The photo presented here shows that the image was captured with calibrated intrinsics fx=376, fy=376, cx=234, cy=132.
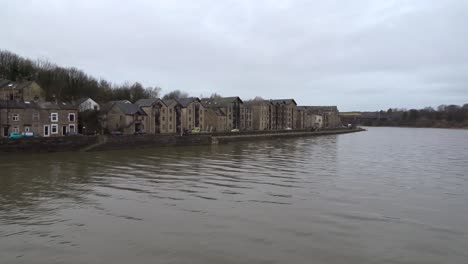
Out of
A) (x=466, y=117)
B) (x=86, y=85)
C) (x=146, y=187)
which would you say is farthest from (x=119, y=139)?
(x=466, y=117)

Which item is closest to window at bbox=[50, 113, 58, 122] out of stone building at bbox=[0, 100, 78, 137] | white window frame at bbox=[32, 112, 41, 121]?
stone building at bbox=[0, 100, 78, 137]

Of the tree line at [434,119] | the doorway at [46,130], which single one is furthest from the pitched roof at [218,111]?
the tree line at [434,119]

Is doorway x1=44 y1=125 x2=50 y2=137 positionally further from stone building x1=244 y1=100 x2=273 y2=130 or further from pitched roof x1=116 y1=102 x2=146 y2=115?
stone building x1=244 y1=100 x2=273 y2=130

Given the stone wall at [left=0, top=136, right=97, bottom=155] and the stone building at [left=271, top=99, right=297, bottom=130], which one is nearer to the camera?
the stone wall at [left=0, top=136, right=97, bottom=155]

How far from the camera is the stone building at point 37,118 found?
157ft

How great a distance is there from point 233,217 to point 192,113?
68.0m

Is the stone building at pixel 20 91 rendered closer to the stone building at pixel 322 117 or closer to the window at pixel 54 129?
the window at pixel 54 129

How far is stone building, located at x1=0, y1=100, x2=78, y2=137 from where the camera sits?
47875mm

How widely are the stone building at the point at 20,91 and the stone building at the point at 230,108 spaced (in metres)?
40.2

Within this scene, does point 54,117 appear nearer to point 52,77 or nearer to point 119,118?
point 119,118

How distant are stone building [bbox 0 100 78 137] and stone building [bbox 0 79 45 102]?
10215mm

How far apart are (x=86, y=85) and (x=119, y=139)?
113 feet

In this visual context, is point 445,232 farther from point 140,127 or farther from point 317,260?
point 140,127

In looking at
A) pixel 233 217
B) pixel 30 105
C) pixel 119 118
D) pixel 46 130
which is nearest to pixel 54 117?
pixel 46 130
